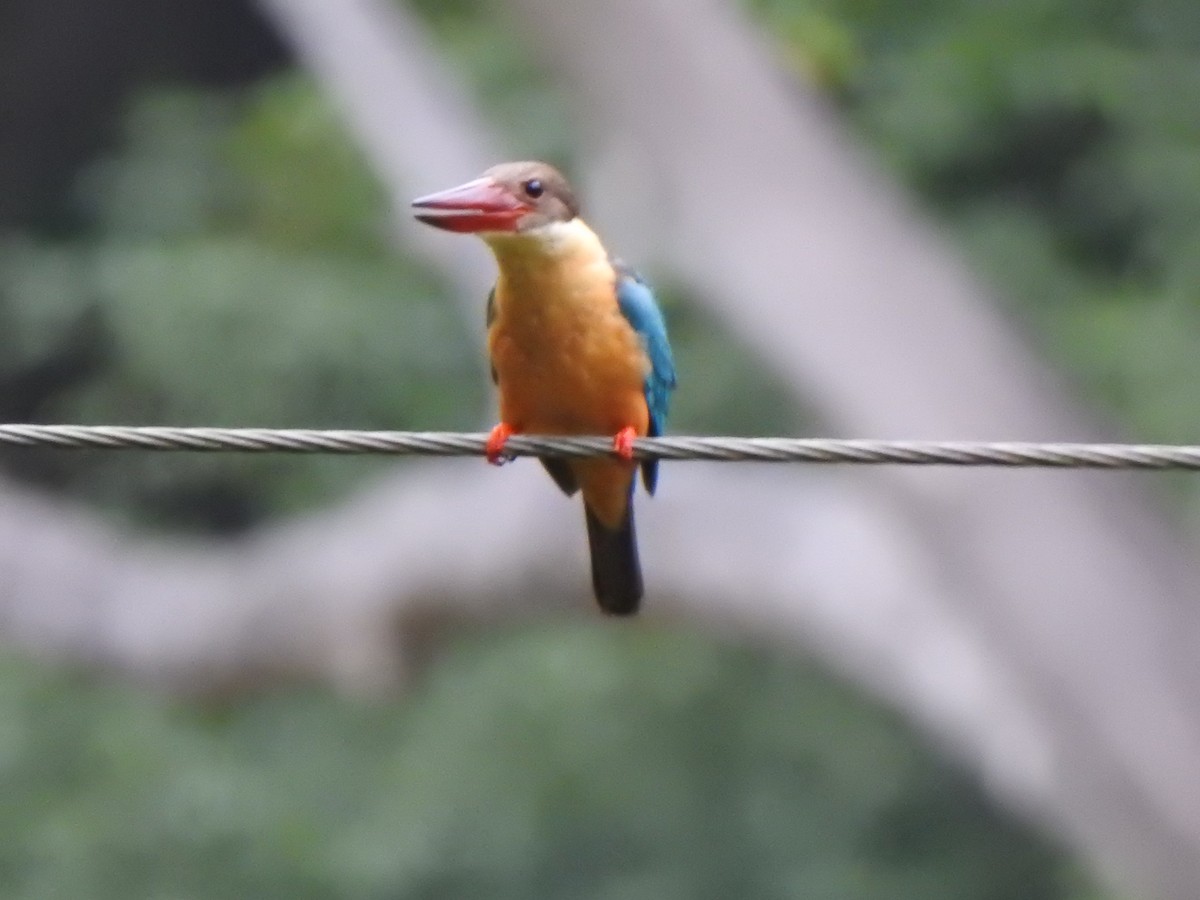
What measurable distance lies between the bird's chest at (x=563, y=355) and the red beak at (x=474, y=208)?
17 centimetres

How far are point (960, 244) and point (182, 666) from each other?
433cm

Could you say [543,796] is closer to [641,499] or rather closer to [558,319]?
[641,499]

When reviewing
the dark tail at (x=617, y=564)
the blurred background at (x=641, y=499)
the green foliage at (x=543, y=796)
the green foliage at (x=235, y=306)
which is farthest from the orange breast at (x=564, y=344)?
the green foliage at (x=543, y=796)

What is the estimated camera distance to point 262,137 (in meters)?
13.8

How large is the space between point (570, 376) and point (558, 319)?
0.37ft

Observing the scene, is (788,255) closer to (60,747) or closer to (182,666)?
(182,666)

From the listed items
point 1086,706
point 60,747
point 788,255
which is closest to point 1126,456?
point 1086,706

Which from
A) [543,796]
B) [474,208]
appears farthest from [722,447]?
[543,796]

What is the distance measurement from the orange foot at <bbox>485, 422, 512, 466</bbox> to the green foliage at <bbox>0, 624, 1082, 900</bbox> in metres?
7.92

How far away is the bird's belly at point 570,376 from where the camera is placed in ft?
17.6

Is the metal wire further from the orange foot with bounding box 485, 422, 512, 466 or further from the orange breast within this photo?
the orange breast

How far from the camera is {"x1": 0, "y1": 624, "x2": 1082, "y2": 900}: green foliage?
1341 centimetres

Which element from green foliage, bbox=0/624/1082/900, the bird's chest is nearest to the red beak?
the bird's chest

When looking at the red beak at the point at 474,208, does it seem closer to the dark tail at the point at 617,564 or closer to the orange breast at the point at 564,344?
the orange breast at the point at 564,344
